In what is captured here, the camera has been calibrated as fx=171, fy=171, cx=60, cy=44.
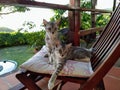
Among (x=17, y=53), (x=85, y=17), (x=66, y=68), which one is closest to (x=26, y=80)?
(x=66, y=68)

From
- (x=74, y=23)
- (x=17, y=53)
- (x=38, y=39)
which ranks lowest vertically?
(x=17, y=53)

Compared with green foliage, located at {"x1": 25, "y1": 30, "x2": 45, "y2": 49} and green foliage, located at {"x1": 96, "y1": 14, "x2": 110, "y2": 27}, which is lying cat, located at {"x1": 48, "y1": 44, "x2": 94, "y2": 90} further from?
green foliage, located at {"x1": 96, "y1": 14, "x2": 110, "y2": 27}

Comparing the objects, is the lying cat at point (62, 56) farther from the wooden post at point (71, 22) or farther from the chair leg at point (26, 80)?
the wooden post at point (71, 22)

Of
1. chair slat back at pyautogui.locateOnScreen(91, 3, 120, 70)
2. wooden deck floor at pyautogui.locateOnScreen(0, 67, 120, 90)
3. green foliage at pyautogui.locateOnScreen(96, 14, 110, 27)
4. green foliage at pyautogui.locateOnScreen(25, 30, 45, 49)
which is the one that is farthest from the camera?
green foliage at pyautogui.locateOnScreen(96, 14, 110, 27)

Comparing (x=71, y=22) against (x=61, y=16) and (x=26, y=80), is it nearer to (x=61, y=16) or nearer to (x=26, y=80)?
(x=61, y=16)

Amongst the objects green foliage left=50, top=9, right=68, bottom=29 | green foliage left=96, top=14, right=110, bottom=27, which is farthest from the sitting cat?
green foliage left=96, top=14, right=110, bottom=27

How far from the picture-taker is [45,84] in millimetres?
1912

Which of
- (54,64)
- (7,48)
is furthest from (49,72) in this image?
(7,48)

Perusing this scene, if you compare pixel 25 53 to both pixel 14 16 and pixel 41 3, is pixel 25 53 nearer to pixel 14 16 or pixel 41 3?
pixel 14 16

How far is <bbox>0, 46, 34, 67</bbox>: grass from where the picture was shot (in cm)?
278

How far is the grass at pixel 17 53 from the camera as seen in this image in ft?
9.13

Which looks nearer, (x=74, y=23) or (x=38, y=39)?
(x=74, y=23)

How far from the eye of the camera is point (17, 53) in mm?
3053

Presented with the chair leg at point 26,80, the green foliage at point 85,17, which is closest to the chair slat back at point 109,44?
the chair leg at point 26,80
